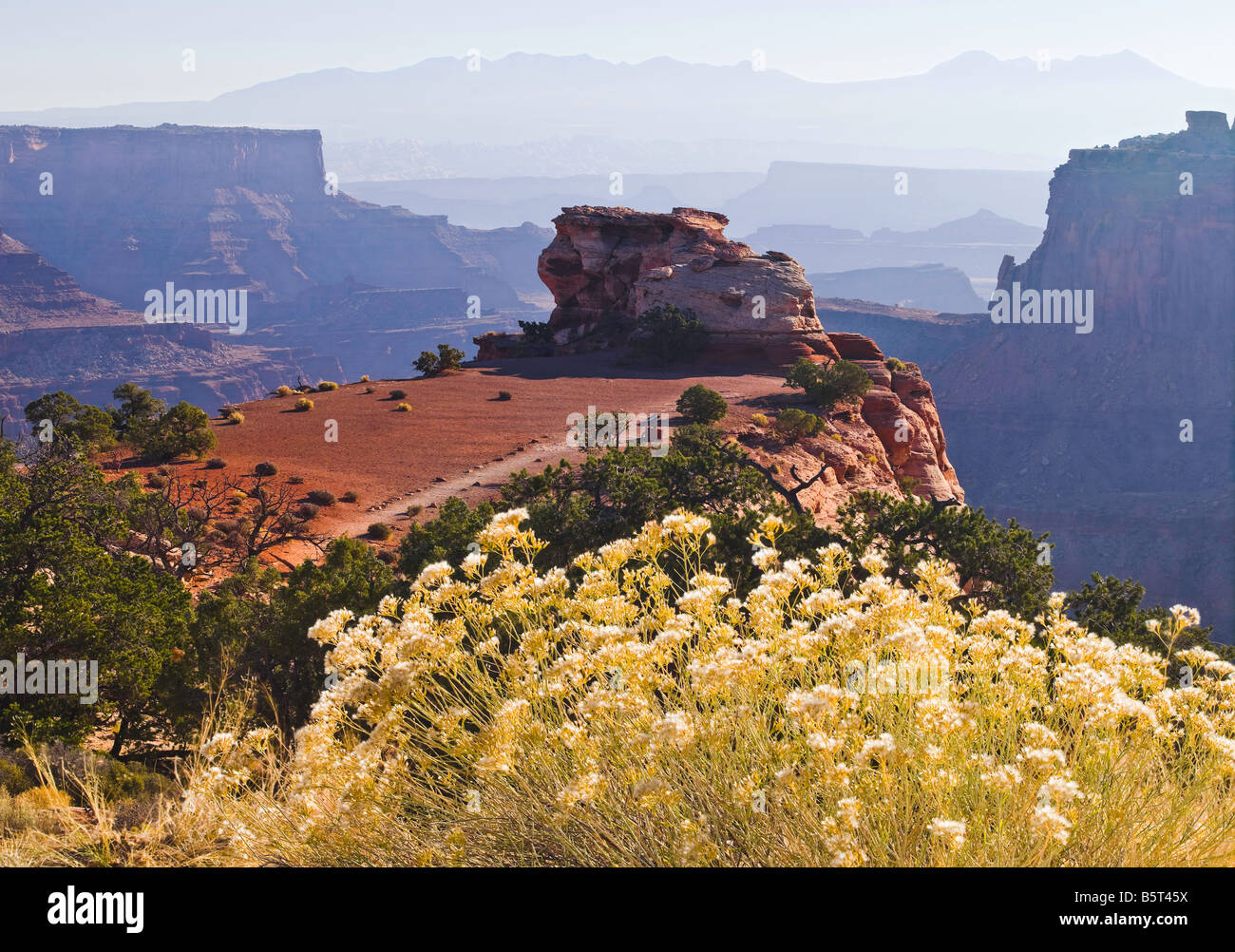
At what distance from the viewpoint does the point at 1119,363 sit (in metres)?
90.6

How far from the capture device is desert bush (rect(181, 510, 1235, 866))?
254 cm

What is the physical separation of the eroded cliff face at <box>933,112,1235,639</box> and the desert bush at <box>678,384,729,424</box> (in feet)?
167

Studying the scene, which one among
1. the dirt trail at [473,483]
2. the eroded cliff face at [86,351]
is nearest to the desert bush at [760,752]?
the dirt trail at [473,483]

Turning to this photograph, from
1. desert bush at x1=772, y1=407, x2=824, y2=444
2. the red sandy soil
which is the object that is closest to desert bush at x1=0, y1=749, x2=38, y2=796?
the red sandy soil

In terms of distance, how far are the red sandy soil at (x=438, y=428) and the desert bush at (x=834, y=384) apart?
137 cm

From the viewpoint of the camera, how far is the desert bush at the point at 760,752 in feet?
8.32

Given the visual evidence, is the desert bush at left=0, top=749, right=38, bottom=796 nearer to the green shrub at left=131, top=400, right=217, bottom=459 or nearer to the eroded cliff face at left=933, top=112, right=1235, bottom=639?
the green shrub at left=131, top=400, right=217, bottom=459

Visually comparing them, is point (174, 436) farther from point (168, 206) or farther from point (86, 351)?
point (168, 206)

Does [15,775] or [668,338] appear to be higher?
[668,338]

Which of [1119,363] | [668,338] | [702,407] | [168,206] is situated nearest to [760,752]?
[702,407]

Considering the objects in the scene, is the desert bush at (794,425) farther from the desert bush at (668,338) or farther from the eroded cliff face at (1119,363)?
the eroded cliff face at (1119,363)

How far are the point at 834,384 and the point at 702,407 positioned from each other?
5.17 metres

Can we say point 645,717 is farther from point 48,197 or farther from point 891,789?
point 48,197
